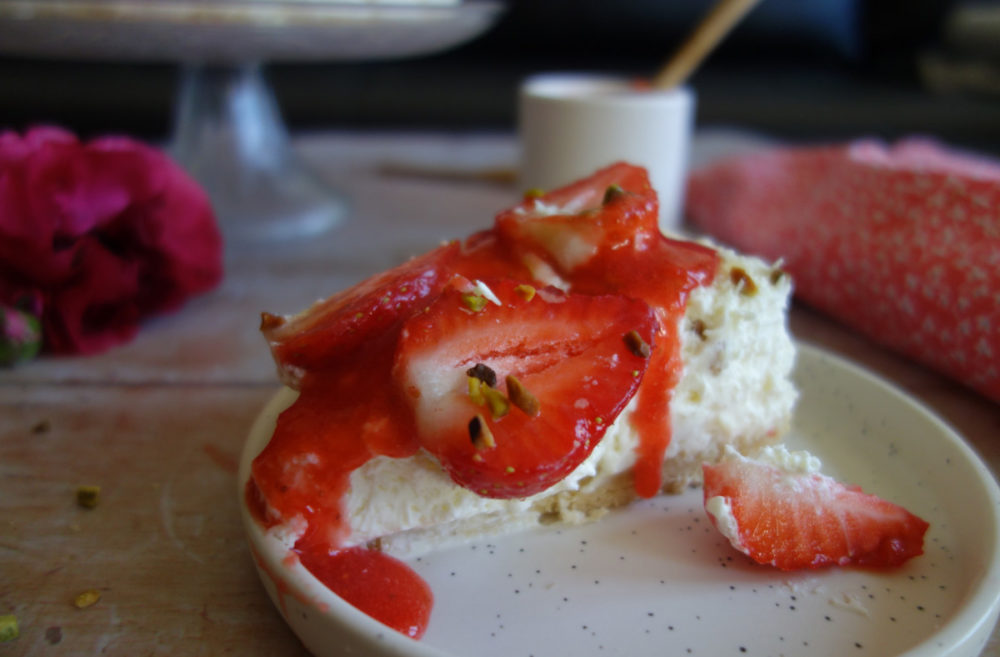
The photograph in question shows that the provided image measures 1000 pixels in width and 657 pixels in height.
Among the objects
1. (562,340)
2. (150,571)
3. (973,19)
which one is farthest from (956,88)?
(150,571)

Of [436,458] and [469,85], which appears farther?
[469,85]

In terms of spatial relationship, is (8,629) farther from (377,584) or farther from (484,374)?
(484,374)

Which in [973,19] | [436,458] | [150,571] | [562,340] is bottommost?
[150,571]

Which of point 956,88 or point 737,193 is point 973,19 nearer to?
point 956,88

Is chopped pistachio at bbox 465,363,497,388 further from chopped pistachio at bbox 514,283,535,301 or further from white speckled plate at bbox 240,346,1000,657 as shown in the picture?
white speckled plate at bbox 240,346,1000,657

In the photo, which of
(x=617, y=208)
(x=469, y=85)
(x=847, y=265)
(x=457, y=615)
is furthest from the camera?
(x=469, y=85)

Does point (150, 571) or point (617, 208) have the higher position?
point (617, 208)
